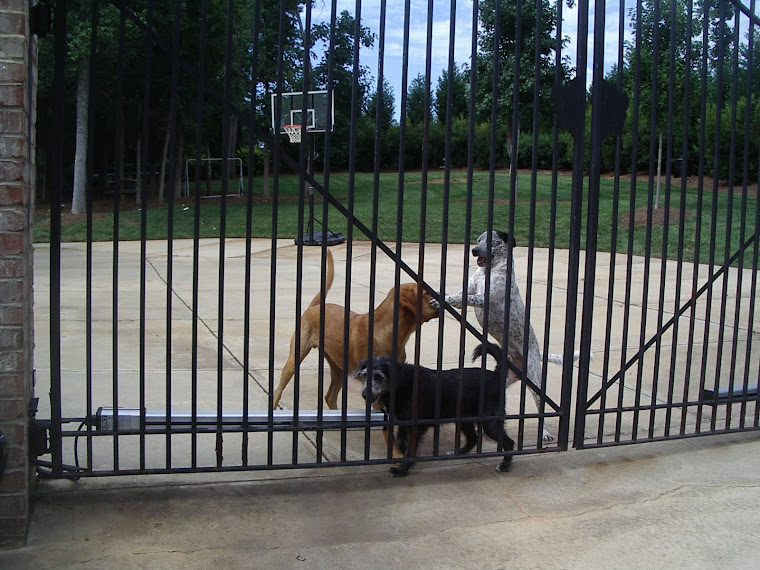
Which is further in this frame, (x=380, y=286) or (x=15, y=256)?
(x=380, y=286)

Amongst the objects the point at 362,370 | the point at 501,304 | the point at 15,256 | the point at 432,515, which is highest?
the point at 15,256

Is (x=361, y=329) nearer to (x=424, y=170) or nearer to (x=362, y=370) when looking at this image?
(x=362, y=370)

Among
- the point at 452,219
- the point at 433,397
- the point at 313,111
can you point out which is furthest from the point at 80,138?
the point at 433,397

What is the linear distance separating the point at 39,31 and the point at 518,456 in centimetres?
317

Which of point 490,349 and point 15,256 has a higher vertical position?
point 15,256

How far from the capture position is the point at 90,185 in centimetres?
330

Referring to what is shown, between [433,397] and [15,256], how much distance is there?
213 centimetres

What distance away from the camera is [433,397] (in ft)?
13.7

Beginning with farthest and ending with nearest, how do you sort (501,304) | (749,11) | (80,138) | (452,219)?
(80,138) → (452,219) → (501,304) → (749,11)

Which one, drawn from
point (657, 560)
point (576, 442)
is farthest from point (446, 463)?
point (657, 560)

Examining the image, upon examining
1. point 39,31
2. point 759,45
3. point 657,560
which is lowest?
point 657,560

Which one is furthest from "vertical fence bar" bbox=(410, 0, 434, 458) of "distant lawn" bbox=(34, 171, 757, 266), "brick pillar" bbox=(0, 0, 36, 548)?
"distant lawn" bbox=(34, 171, 757, 266)

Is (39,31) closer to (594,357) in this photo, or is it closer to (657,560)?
(657,560)

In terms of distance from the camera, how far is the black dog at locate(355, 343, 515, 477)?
4.03 metres
